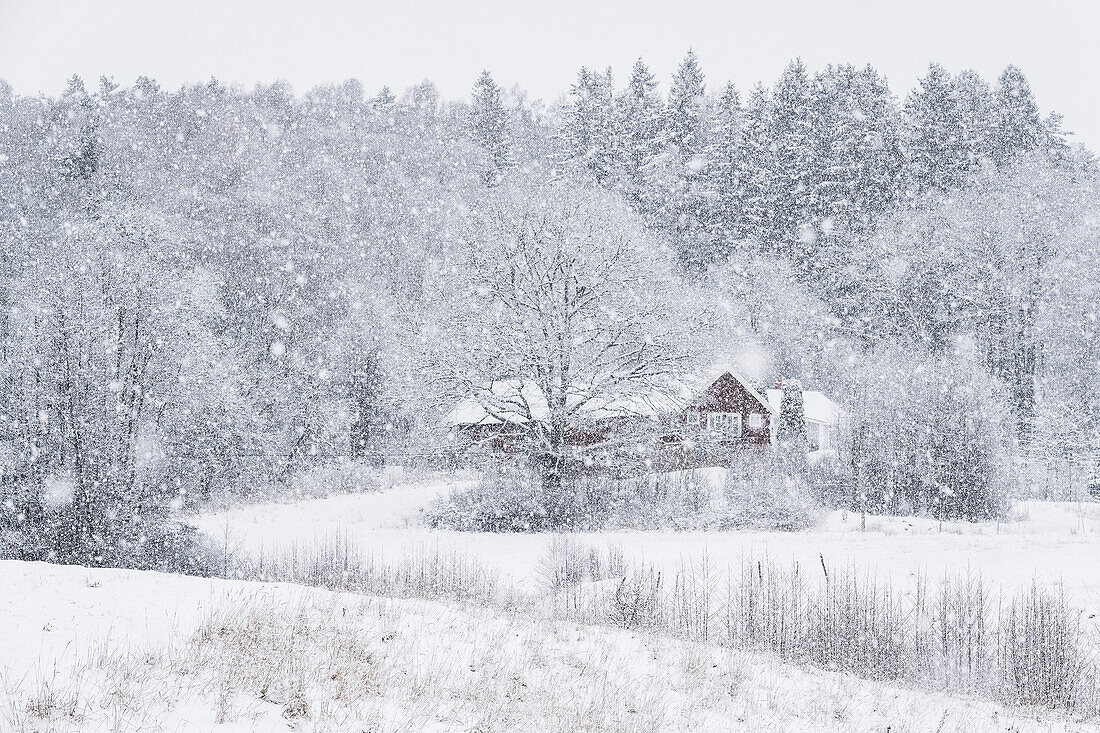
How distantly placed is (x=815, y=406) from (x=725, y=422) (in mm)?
8907

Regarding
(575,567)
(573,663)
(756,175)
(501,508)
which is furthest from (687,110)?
(573,663)

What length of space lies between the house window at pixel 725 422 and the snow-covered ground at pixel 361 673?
29.6m

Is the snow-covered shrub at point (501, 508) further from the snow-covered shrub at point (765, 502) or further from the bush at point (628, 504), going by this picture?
the snow-covered shrub at point (765, 502)

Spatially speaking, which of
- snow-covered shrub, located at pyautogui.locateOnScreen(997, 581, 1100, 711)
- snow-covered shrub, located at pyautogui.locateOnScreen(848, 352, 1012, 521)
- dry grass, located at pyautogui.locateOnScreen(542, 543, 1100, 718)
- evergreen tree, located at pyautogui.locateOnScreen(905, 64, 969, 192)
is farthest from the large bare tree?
evergreen tree, located at pyautogui.locateOnScreen(905, 64, 969, 192)

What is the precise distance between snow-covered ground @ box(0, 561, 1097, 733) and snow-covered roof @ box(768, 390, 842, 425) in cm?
3385

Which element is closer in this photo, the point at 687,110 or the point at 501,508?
the point at 501,508

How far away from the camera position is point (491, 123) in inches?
2731

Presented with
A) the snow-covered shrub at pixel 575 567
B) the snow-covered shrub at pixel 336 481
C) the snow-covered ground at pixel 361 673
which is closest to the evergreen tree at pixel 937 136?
the snow-covered shrub at pixel 336 481

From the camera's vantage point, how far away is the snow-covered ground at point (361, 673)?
652 centimetres

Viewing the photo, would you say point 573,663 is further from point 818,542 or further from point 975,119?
point 975,119

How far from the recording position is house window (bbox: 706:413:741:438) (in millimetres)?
40891

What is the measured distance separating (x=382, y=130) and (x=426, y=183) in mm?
8175

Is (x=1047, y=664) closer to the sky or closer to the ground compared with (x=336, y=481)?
closer to the ground

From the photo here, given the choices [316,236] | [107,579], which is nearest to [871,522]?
[107,579]
